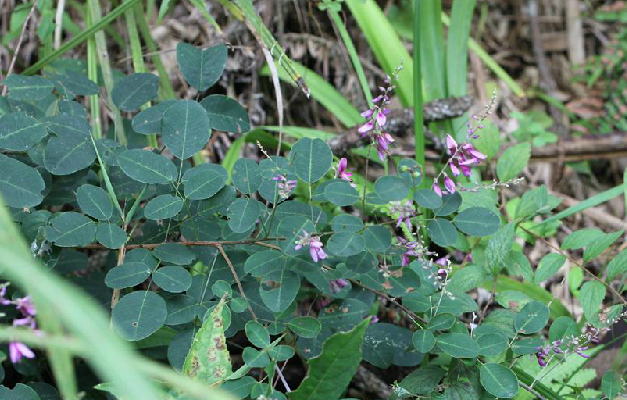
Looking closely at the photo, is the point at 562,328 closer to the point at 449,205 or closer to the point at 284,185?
the point at 449,205

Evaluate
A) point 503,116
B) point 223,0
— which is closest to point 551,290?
point 503,116

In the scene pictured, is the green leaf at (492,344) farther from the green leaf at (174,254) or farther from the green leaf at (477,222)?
the green leaf at (174,254)

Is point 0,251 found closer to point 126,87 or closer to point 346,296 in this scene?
point 346,296

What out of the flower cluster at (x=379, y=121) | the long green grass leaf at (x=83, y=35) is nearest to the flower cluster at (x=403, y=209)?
the flower cluster at (x=379, y=121)

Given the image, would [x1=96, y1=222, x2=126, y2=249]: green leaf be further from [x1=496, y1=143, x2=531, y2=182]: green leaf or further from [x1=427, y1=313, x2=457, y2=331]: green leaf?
[x1=496, y1=143, x2=531, y2=182]: green leaf

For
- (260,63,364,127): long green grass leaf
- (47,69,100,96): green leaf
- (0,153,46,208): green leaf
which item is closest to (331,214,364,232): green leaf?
(0,153,46,208): green leaf
